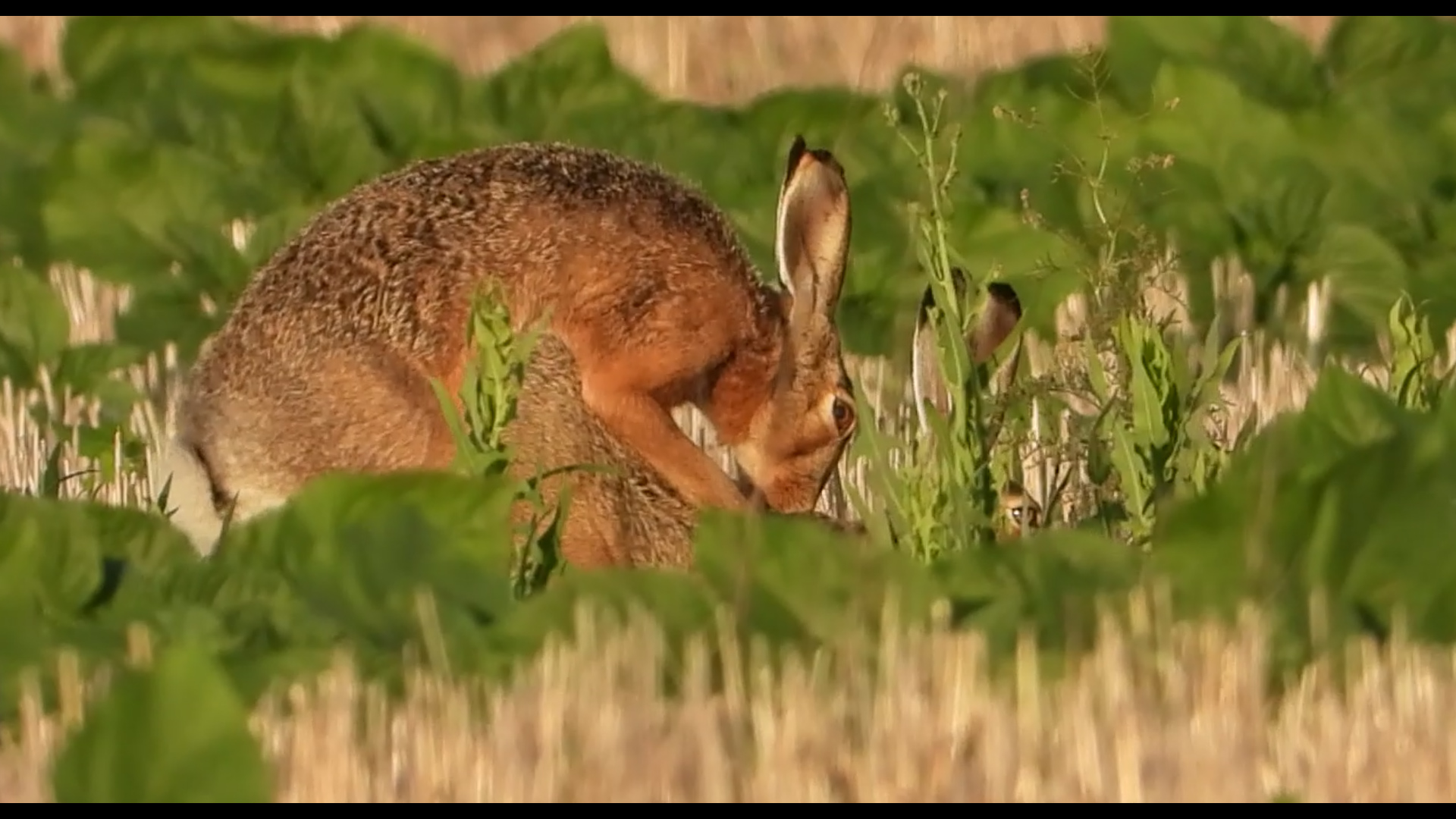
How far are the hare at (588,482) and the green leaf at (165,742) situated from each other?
5.76ft

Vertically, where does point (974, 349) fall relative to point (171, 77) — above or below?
below

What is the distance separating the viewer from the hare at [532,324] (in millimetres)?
6383

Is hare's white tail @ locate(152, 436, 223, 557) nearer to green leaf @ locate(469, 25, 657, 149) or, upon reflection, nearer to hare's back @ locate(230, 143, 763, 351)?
hare's back @ locate(230, 143, 763, 351)

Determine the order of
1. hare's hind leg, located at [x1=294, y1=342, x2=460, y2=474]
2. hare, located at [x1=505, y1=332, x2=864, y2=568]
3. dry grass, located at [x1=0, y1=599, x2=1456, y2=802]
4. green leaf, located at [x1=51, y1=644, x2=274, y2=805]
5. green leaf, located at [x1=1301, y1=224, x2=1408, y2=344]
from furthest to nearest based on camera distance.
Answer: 1. green leaf, located at [x1=1301, y1=224, x2=1408, y2=344]
2. hare's hind leg, located at [x1=294, y1=342, x2=460, y2=474]
3. hare, located at [x1=505, y1=332, x2=864, y2=568]
4. dry grass, located at [x1=0, y1=599, x2=1456, y2=802]
5. green leaf, located at [x1=51, y1=644, x2=274, y2=805]

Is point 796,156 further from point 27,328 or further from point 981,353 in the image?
point 27,328

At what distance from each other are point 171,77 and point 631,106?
1661 mm

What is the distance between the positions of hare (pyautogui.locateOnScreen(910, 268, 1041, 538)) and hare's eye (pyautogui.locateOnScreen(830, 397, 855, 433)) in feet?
1.40

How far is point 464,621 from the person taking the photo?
5.12 m

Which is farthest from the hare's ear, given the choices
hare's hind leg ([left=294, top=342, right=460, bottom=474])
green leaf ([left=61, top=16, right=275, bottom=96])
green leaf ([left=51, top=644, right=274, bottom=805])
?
green leaf ([left=61, top=16, right=275, bottom=96])

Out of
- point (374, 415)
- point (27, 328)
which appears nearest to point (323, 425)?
point (374, 415)

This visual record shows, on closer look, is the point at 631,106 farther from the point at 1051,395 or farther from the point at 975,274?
the point at 1051,395

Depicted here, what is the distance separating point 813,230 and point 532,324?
0.82 m

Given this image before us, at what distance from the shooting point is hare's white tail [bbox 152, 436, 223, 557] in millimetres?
6465
